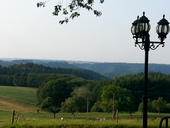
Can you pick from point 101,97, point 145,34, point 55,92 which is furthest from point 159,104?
point 145,34

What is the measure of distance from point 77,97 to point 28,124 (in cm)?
4955

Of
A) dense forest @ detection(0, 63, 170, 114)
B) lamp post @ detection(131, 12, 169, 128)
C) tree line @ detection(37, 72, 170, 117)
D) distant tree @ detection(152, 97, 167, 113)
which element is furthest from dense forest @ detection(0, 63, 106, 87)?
lamp post @ detection(131, 12, 169, 128)

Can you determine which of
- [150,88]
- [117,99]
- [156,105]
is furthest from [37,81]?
[117,99]

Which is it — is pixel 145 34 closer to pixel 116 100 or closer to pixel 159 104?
pixel 116 100

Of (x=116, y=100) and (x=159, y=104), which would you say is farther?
(x=159, y=104)

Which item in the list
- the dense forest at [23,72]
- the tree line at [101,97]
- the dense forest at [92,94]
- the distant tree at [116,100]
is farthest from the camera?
the dense forest at [23,72]

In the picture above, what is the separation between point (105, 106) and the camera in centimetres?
4897

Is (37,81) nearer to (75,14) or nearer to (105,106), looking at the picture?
(105,106)

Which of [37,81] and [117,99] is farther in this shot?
[37,81]

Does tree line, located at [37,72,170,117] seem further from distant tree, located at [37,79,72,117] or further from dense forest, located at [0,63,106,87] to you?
dense forest, located at [0,63,106,87]

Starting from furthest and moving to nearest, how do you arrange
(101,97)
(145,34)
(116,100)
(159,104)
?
(159,104) → (101,97) → (116,100) → (145,34)

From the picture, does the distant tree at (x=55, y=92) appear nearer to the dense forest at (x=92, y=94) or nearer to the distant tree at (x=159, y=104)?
the dense forest at (x=92, y=94)

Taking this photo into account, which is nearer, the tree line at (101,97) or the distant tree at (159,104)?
the tree line at (101,97)

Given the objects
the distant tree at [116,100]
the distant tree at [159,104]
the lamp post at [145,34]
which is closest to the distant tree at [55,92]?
the distant tree at [116,100]
